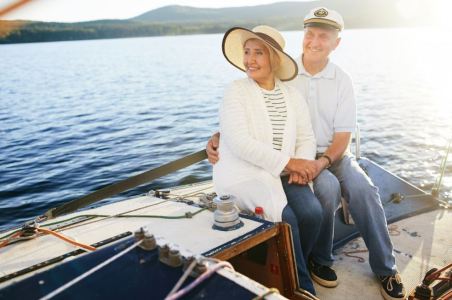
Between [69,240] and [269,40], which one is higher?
[269,40]

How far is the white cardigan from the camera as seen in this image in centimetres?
324

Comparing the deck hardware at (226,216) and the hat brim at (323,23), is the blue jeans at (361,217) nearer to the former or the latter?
the deck hardware at (226,216)

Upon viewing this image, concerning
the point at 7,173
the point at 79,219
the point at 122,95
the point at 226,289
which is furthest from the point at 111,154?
the point at 122,95

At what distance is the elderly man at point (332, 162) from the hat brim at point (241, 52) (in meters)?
0.38

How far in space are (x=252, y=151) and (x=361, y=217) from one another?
1.10m

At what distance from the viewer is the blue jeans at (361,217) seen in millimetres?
3379

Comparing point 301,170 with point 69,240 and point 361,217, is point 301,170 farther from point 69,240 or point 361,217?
point 69,240

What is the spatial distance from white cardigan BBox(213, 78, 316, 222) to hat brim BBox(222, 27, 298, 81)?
20 cm

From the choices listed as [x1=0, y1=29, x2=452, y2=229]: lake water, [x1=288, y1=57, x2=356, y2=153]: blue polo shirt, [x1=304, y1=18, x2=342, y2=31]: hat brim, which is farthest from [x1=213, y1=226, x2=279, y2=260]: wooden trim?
[x1=0, y1=29, x2=452, y2=229]: lake water

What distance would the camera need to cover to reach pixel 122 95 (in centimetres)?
2419

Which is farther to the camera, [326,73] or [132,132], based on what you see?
[132,132]

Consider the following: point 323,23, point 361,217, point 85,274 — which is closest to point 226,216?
point 85,274

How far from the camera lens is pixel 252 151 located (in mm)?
3291

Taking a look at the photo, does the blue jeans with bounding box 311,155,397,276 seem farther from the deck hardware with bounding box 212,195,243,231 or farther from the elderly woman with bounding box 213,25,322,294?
the deck hardware with bounding box 212,195,243,231
